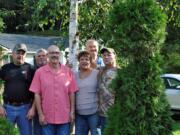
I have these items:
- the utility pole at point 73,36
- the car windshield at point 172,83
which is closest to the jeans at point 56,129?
the utility pole at point 73,36

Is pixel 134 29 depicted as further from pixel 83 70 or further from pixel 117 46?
pixel 83 70

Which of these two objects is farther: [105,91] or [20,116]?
[20,116]

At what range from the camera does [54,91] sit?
23.6 ft

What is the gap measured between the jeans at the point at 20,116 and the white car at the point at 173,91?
28.4ft

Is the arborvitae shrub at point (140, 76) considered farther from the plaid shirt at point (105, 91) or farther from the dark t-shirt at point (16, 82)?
the dark t-shirt at point (16, 82)

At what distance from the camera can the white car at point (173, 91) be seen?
1594 cm

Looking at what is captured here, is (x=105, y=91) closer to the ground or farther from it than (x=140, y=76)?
closer to the ground

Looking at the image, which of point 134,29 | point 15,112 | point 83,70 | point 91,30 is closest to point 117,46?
point 134,29

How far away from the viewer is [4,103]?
7.86m

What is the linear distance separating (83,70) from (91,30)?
4.55 meters

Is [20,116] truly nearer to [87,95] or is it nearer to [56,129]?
[56,129]

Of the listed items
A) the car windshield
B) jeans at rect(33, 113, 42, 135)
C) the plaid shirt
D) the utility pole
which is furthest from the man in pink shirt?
the car windshield

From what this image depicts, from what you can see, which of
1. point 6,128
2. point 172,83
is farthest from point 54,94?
point 172,83

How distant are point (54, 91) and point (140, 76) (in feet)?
4.74
